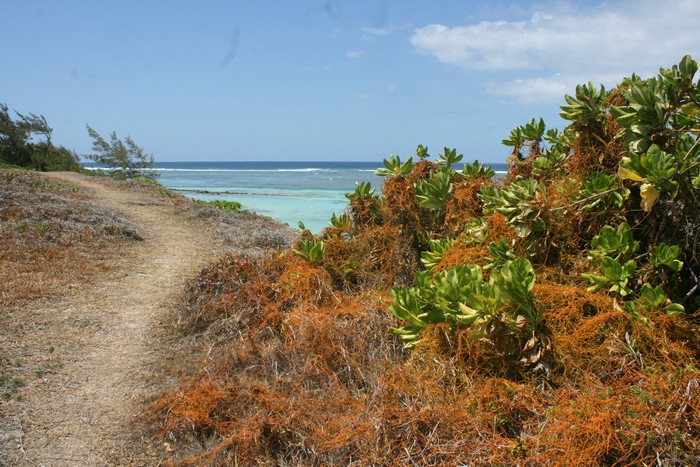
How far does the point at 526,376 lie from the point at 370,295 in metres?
1.78

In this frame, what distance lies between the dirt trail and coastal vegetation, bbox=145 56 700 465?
0.31 m

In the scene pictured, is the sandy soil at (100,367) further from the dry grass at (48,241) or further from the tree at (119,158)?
the tree at (119,158)

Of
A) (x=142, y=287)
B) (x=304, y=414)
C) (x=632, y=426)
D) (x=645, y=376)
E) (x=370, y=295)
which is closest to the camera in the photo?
(x=632, y=426)

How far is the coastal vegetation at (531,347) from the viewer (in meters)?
2.55

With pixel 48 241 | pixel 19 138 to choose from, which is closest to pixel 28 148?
pixel 19 138

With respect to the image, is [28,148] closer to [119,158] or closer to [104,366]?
[119,158]

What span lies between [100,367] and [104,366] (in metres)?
0.03

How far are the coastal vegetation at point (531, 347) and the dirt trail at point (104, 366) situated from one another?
0.31 metres

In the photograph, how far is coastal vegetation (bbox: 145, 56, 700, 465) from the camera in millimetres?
2551

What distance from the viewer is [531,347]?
2846mm

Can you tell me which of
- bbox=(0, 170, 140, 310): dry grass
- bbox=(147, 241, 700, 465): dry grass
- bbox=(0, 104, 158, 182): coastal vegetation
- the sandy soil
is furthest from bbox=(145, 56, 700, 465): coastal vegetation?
bbox=(0, 104, 158, 182): coastal vegetation

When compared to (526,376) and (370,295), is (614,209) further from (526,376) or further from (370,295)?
(370,295)

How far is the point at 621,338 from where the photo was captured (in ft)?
9.29

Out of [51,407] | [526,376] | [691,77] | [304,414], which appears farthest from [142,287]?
[691,77]
